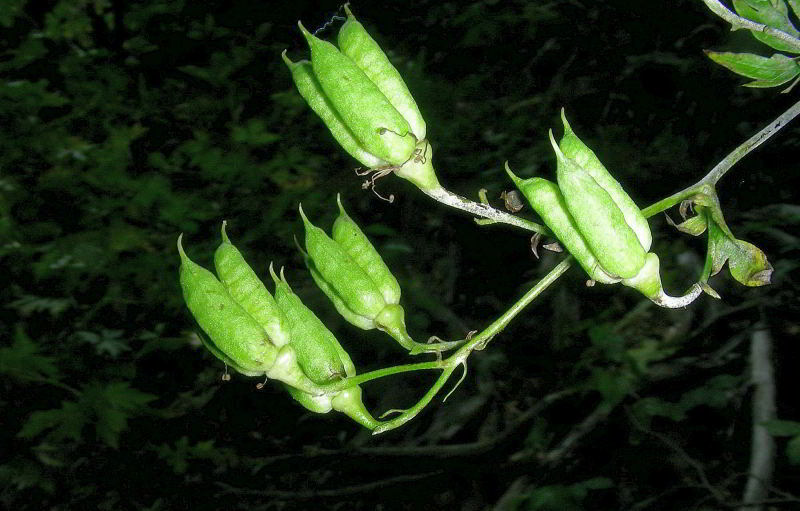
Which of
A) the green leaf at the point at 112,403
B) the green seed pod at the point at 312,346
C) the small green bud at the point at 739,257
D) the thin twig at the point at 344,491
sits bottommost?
the thin twig at the point at 344,491

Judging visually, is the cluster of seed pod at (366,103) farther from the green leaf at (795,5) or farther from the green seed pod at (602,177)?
the green leaf at (795,5)

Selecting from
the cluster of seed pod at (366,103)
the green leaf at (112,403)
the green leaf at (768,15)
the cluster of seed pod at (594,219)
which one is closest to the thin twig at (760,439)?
the green leaf at (768,15)

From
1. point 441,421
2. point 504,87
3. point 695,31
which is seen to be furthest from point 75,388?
point 695,31

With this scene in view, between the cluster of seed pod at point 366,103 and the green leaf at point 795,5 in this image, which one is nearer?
the cluster of seed pod at point 366,103

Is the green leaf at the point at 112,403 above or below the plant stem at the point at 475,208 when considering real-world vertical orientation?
below

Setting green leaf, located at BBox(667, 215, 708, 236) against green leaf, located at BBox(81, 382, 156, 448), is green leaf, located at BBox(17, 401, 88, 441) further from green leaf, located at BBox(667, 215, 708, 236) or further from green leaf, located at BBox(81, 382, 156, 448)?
green leaf, located at BBox(667, 215, 708, 236)

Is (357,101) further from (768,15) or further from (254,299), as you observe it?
(768,15)

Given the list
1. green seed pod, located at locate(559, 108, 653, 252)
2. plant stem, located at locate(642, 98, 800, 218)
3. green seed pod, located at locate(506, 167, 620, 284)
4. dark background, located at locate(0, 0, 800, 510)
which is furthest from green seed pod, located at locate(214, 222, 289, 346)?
dark background, located at locate(0, 0, 800, 510)

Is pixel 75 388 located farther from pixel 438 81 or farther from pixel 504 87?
pixel 504 87

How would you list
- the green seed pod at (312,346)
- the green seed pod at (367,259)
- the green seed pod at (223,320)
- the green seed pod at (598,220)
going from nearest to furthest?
the green seed pod at (598,220) < the green seed pod at (223,320) < the green seed pod at (312,346) < the green seed pod at (367,259)
